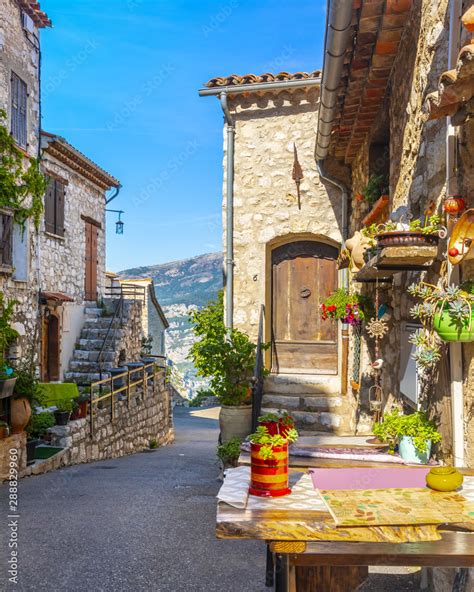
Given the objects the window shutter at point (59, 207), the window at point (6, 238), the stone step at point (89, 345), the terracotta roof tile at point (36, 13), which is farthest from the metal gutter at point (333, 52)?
the stone step at point (89, 345)

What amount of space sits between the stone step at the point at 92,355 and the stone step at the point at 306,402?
7.19 metres

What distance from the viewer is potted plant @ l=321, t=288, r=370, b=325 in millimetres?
6383

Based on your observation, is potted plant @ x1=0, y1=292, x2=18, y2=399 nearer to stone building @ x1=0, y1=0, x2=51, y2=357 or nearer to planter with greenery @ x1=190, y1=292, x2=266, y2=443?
stone building @ x1=0, y1=0, x2=51, y2=357

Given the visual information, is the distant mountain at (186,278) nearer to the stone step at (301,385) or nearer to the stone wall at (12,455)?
the stone step at (301,385)

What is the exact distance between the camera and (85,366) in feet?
45.7

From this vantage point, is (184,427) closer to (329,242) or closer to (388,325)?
(329,242)

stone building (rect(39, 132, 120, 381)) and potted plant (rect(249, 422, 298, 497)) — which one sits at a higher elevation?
stone building (rect(39, 132, 120, 381))

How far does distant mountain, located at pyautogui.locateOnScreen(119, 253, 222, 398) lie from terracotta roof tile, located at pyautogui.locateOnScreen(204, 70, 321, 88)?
34.5 m

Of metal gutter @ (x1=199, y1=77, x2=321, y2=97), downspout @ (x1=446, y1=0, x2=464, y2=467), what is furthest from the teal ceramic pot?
metal gutter @ (x1=199, y1=77, x2=321, y2=97)

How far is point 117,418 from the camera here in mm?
11203

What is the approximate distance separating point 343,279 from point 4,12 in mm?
8251

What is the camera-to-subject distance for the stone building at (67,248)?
41.6 ft

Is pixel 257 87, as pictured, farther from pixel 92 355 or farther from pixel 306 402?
pixel 92 355

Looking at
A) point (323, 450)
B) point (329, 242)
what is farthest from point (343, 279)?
point (323, 450)
